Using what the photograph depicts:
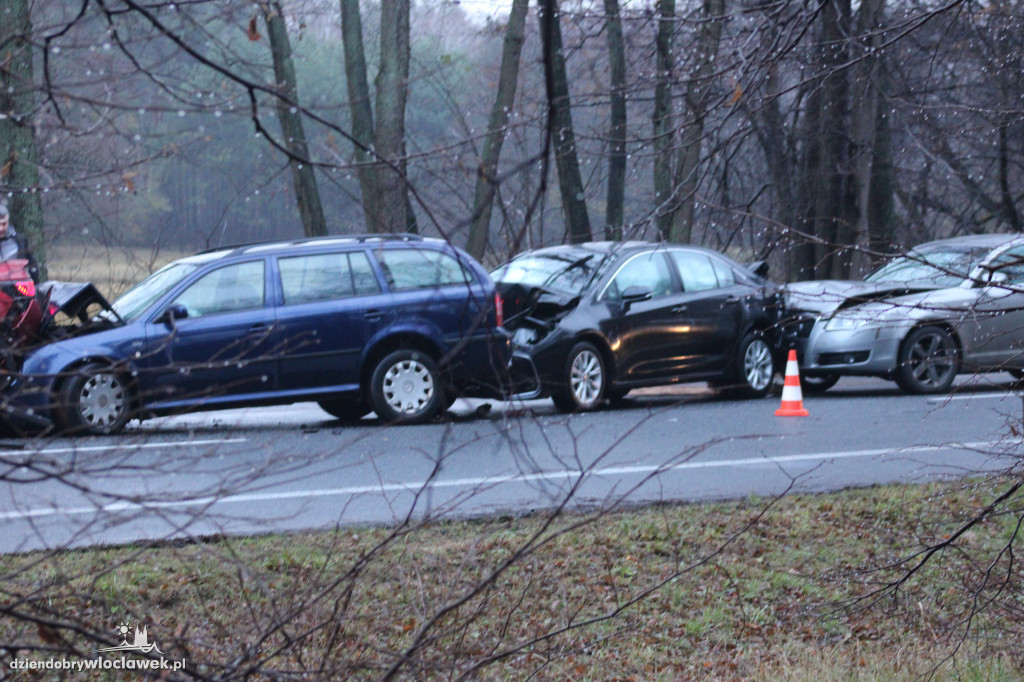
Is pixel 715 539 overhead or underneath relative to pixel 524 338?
underneath

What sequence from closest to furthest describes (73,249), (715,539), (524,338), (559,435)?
(715,539), (73,249), (559,435), (524,338)

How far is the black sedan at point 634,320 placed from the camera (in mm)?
11586

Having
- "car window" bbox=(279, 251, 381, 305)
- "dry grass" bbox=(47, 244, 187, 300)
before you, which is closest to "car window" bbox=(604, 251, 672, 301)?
"car window" bbox=(279, 251, 381, 305)

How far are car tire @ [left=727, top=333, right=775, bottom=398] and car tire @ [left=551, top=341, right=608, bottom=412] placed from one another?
186cm

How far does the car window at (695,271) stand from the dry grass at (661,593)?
6.01m

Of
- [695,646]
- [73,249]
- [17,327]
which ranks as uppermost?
[73,249]

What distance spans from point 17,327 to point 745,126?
10.4 ft

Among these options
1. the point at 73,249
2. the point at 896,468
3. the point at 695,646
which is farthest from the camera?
the point at 896,468

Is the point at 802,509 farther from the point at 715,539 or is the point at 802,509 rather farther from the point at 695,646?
the point at 695,646

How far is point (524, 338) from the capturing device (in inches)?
460

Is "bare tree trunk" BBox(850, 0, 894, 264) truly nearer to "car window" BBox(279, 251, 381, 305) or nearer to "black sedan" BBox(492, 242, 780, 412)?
"black sedan" BBox(492, 242, 780, 412)

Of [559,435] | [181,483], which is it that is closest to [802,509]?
A: [559,435]

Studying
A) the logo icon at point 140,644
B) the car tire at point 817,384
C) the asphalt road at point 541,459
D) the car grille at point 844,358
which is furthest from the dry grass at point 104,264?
the car tire at point 817,384

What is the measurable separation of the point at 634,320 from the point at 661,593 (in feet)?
20.9
